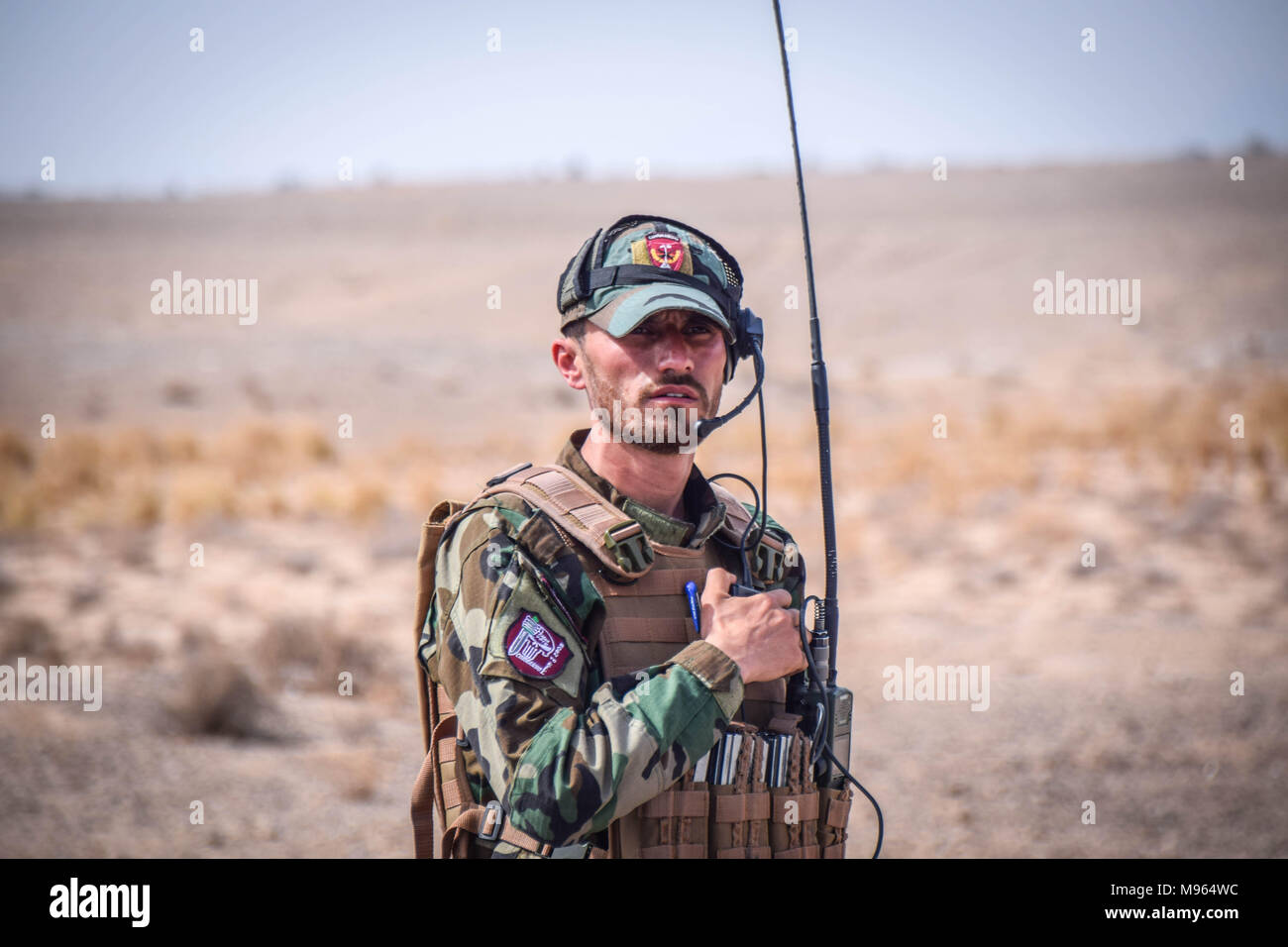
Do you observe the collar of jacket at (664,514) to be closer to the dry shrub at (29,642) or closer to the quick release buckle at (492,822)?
the quick release buckle at (492,822)

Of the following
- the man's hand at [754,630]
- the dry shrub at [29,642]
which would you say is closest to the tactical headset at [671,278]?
the man's hand at [754,630]

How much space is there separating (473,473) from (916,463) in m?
7.34

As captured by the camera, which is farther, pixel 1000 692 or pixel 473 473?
pixel 473 473

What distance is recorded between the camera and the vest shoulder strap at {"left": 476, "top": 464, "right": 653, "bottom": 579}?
87.4 inches

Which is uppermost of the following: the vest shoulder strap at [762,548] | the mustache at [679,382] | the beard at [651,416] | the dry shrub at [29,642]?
the mustache at [679,382]

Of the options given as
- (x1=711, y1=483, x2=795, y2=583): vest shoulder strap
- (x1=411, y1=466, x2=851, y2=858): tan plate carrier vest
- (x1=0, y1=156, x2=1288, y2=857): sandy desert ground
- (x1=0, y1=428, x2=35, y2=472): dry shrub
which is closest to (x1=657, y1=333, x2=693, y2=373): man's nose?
(x1=411, y1=466, x2=851, y2=858): tan plate carrier vest

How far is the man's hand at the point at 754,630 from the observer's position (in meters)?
2.11

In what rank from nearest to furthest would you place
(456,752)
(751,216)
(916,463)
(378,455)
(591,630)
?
(591,630) < (456,752) < (916,463) < (378,455) < (751,216)

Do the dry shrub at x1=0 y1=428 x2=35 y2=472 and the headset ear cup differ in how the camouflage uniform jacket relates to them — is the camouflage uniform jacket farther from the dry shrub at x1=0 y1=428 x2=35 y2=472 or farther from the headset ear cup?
the dry shrub at x1=0 y1=428 x2=35 y2=472

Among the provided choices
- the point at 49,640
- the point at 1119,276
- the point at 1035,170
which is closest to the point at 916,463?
the point at 49,640

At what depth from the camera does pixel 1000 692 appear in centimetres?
822

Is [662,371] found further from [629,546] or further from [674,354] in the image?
[629,546]

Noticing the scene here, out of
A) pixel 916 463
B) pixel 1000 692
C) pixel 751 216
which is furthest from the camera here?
pixel 751 216
